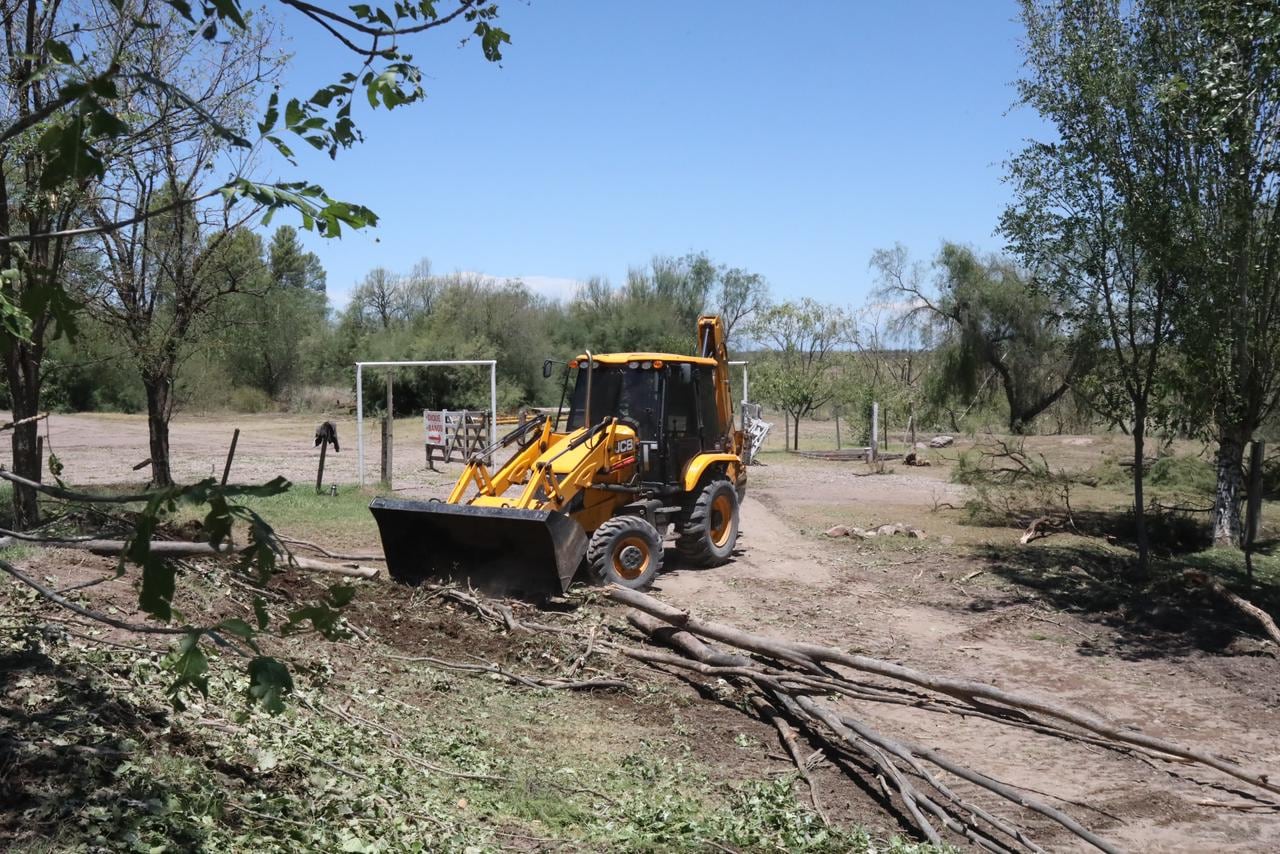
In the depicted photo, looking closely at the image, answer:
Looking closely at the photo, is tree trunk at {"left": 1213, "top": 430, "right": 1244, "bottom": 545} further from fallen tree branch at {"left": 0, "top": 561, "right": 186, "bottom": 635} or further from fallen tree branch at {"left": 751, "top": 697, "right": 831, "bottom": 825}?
fallen tree branch at {"left": 0, "top": 561, "right": 186, "bottom": 635}

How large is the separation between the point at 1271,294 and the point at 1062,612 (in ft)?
17.2

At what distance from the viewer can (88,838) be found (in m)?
3.99

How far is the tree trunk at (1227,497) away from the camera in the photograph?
15.3 meters

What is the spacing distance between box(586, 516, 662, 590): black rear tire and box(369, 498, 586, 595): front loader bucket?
16.0 inches

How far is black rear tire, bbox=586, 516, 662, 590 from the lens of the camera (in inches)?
416

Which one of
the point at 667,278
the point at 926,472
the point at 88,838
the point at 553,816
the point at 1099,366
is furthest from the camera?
the point at 667,278

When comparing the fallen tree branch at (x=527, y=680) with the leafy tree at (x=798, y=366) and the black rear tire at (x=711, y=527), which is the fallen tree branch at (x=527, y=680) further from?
the leafy tree at (x=798, y=366)

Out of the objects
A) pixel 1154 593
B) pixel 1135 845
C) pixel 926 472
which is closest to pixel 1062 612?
pixel 1154 593

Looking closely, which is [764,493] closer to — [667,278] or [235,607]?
[235,607]

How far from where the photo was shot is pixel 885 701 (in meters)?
7.48

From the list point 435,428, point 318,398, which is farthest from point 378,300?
point 435,428

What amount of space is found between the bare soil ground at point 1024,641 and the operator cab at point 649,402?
1359 millimetres

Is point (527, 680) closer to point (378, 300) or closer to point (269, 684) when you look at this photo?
point (269, 684)

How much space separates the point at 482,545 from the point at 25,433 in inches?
193
